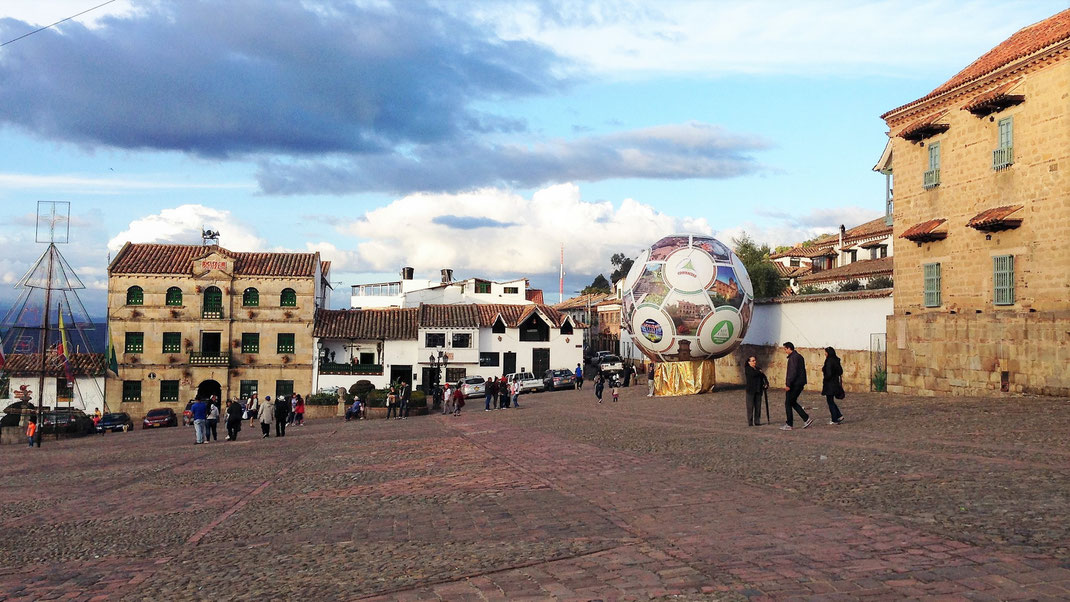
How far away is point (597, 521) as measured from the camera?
9211mm

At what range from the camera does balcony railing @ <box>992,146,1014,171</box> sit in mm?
22062

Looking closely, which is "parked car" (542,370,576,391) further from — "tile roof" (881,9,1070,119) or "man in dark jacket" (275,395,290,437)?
"tile roof" (881,9,1070,119)

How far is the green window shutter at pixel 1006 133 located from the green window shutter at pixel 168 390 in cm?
4954

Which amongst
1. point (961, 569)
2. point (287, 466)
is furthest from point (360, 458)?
point (961, 569)

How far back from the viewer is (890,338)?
2623 cm

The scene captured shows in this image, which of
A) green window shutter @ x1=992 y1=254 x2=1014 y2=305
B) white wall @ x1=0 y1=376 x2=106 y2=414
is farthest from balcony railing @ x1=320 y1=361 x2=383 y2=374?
green window shutter @ x1=992 y1=254 x2=1014 y2=305

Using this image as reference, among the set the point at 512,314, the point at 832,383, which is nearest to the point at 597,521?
the point at 832,383

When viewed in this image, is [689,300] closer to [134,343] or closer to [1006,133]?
[1006,133]

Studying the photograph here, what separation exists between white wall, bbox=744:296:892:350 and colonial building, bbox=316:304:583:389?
1034 inches

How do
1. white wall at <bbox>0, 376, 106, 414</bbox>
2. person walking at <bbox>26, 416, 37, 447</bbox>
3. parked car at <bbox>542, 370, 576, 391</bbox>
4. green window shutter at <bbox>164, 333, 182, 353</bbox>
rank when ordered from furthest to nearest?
green window shutter at <bbox>164, 333, 182, 353</bbox>
white wall at <bbox>0, 376, 106, 414</bbox>
parked car at <bbox>542, 370, 576, 391</bbox>
person walking at <bbox>26, 416, 37, 447</bbox>

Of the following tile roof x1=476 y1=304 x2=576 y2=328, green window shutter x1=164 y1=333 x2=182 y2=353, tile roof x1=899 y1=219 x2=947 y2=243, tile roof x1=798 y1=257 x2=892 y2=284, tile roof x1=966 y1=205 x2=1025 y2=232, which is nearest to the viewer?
tile roof x1=966 y1=205 x2=1025 y2=232

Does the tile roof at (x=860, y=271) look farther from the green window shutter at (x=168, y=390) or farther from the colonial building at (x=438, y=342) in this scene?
the green window shutter at (x=168, y=390)

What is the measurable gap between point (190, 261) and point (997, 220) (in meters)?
50.3

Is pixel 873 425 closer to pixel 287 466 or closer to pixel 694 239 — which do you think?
pixel 287 466
